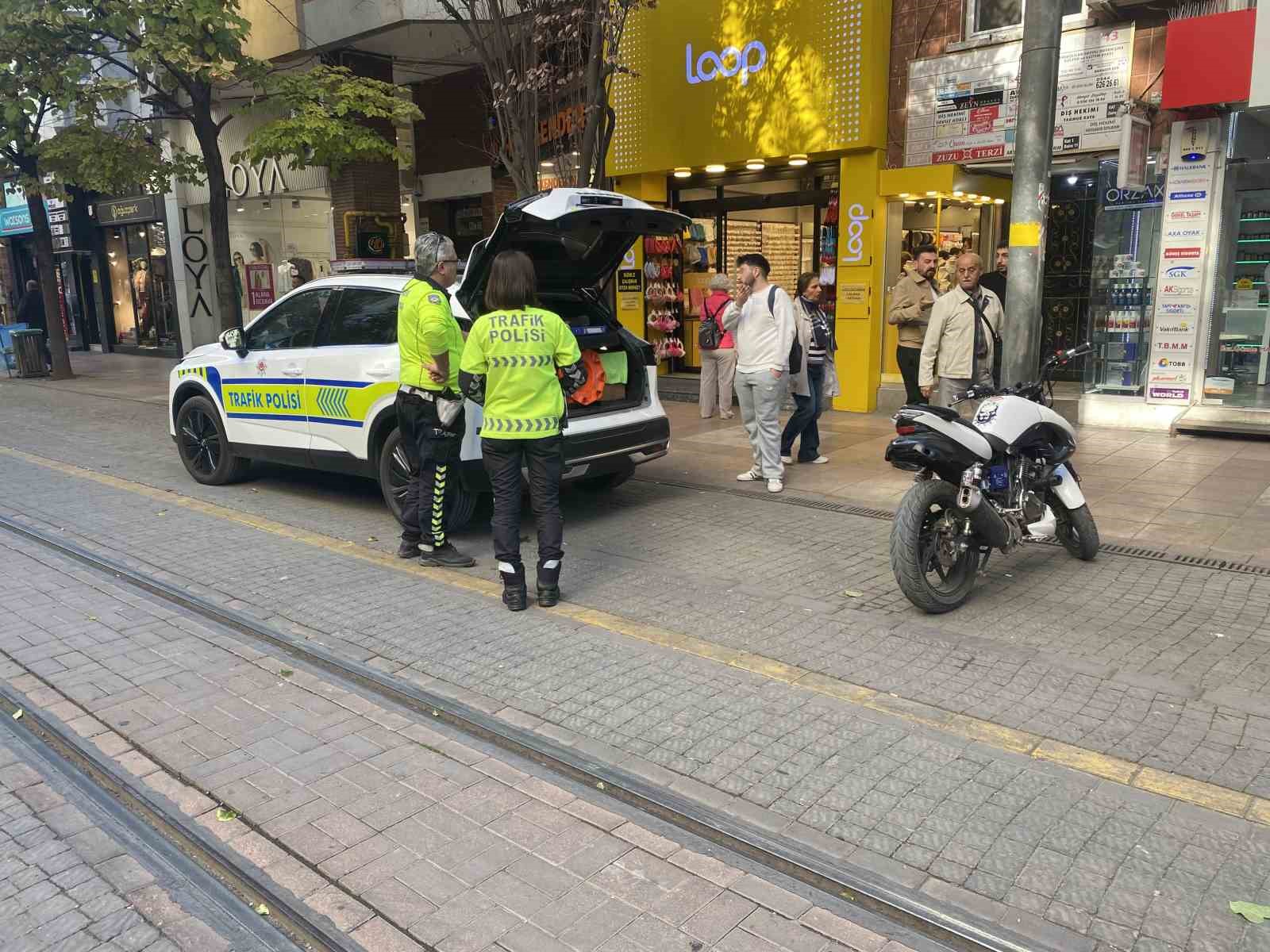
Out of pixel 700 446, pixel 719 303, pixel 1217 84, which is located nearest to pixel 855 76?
pixel 719 303

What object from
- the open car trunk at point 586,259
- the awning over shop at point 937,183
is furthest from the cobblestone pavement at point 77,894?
the awning over shop at point 937,183

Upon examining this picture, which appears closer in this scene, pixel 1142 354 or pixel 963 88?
pixel 1142 354

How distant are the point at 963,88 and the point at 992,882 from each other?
34.4 ft

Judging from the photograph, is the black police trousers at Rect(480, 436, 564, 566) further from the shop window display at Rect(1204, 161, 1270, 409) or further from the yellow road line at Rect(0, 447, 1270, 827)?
the shop window display at Rect(1204, 161, 1270, 409)

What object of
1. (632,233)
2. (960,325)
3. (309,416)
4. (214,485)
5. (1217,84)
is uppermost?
(1217,84)

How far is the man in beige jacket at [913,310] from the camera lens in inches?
385

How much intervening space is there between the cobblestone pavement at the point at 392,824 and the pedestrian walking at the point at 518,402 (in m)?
1.36

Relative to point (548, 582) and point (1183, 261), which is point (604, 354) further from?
point (1183, 261)

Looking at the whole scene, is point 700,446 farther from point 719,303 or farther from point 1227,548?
point 1227,548

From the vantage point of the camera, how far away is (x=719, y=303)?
1128cm

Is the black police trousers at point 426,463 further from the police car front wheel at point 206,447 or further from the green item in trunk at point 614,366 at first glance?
the police car front wheel at point 206,447

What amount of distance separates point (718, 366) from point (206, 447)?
19.6 ft

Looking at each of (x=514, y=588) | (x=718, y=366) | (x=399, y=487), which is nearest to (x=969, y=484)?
(x=514, y=588)

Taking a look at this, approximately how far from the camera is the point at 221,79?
1332 cm
